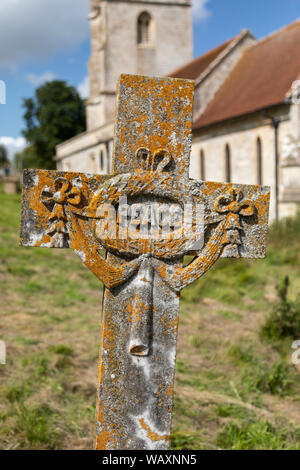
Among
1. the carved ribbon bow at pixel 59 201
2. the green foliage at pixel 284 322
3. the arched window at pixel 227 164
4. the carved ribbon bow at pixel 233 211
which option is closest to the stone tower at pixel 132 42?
the arched window at pixel 227 164

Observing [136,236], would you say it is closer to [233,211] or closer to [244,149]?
[233,211]

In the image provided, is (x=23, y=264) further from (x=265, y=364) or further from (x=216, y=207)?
(x=216, y=207)

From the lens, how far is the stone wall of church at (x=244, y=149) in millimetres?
17609

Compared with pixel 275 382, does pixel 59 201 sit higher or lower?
higher

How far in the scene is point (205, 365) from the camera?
6172 mm

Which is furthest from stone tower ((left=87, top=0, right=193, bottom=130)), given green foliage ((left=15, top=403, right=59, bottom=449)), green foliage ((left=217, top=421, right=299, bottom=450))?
green foliage ((left=217, top=421, right=299, bottom=450))

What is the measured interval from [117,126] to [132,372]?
52.3 inches

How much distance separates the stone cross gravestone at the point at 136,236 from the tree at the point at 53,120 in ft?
158

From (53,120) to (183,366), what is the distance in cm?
4717

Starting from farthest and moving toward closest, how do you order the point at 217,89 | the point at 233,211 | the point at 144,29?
1. the point at 144,29
2. the point at 217,89
3. the point at 233,211

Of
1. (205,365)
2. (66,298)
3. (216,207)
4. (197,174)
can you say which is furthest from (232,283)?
(197,174)

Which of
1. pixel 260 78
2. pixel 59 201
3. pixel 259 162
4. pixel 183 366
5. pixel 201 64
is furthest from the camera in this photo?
pixel 201 64

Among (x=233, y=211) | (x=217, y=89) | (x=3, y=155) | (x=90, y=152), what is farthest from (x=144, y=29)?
(x=3, y=155)

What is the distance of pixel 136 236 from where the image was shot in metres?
2.77
